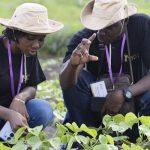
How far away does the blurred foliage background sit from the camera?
27.8 ft

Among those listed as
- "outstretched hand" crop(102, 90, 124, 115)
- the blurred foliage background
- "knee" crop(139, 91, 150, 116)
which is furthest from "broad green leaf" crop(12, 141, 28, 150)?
the blurred foliage background

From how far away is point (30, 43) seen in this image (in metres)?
3.38

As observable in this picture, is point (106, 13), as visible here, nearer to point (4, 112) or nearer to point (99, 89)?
point (99, 89)

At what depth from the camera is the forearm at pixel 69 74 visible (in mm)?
3391

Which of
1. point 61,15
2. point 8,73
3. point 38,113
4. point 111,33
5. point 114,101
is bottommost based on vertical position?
point 61,15

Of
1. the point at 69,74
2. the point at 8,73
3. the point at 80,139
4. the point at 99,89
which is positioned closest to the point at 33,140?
the point at 80,139

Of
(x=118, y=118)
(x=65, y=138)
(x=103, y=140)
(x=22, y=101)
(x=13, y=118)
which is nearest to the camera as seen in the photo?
(x=103, y=140)

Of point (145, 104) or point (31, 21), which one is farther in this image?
point (145, 104)

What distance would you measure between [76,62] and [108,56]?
390 millimetres

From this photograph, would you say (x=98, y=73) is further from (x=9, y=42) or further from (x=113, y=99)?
(x=9, y=42)

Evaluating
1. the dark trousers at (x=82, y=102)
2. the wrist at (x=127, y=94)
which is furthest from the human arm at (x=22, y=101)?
the wrist at (x=127, y=94)

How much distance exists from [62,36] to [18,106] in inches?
203

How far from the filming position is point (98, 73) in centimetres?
375

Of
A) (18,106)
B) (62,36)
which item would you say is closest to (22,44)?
(18,106)
